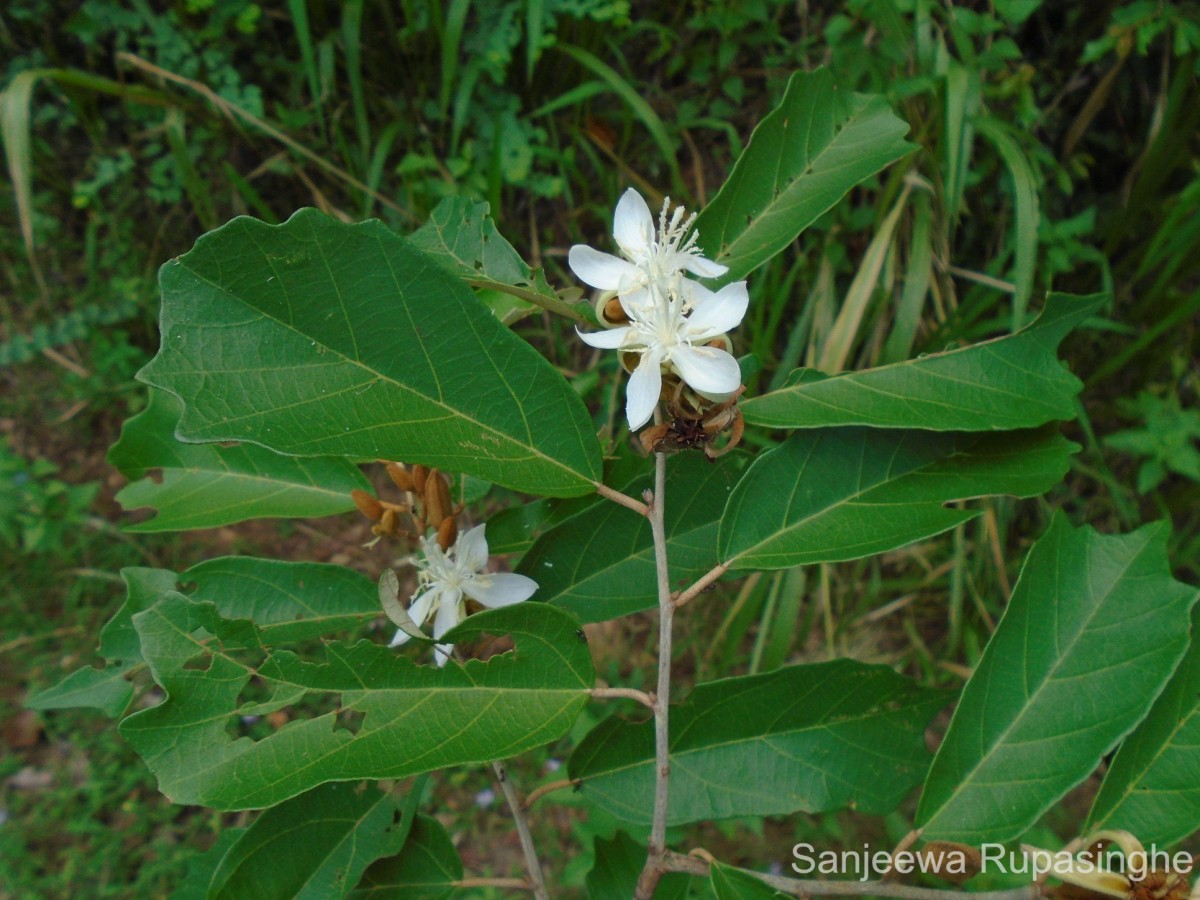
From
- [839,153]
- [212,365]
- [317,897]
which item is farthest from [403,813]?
[839,153]

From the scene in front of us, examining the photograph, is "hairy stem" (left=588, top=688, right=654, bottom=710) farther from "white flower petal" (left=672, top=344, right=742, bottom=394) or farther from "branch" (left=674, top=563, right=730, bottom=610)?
"white flower petal" (left=672, top=344, right=742, bottom=394)

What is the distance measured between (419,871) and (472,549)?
0.33 m

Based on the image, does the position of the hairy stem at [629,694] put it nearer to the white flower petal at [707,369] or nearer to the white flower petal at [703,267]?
the white flower petal at [707,369]

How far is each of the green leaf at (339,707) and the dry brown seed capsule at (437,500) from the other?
0.16 meters

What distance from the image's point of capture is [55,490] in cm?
243

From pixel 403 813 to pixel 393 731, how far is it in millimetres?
229

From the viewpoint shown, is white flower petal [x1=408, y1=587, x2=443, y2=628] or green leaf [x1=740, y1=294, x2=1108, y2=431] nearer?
green leaf [x1=740, y1=294, x2=1108, y2=431]

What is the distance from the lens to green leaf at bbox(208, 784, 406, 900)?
794 mm

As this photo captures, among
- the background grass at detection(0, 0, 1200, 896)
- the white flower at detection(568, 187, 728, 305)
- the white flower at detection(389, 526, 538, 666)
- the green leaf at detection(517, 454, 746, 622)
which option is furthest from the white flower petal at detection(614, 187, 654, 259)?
the background grass at detection(0, 0, 1200, 896)

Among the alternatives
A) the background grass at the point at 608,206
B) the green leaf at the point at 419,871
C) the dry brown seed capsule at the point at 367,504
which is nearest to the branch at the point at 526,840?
the green leaf at the point at 419,871

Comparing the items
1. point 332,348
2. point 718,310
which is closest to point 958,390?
point 718,310

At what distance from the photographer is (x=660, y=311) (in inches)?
29.3

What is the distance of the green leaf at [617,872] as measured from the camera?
917 mm

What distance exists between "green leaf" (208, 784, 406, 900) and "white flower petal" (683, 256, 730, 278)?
1.96 feet
